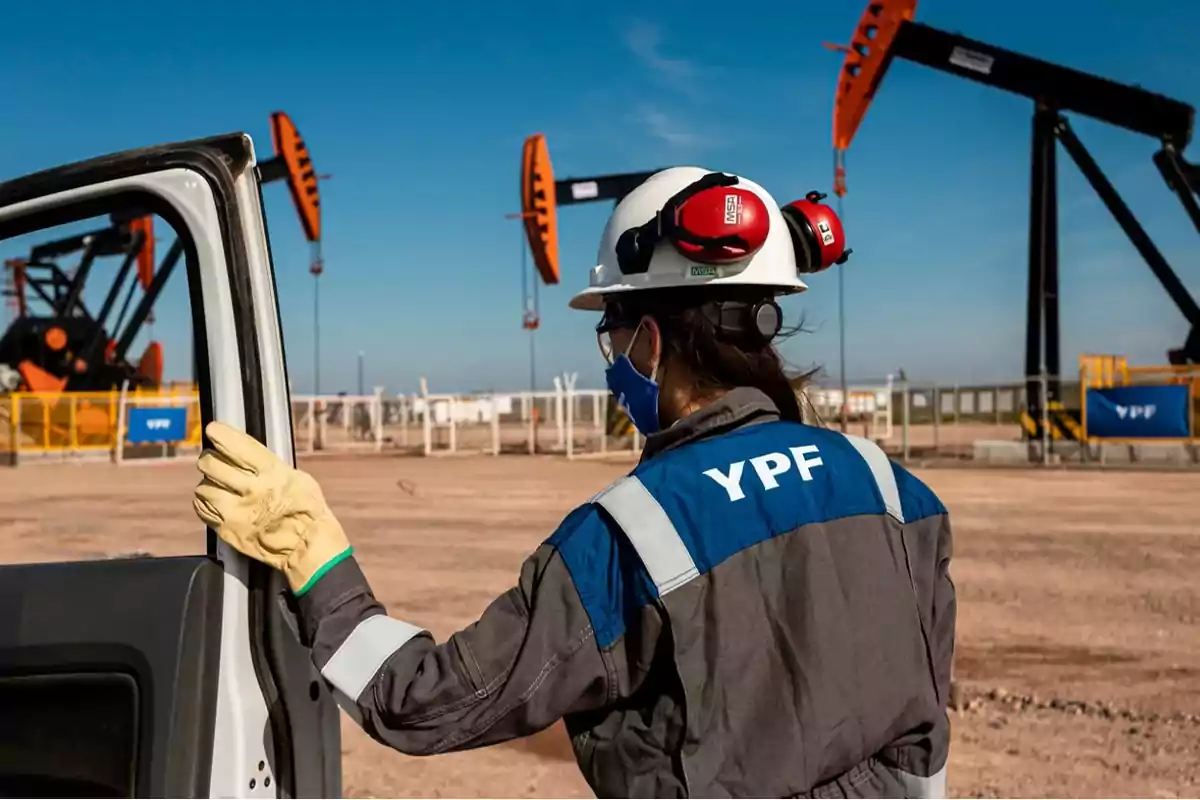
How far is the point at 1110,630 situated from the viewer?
6.52 metres

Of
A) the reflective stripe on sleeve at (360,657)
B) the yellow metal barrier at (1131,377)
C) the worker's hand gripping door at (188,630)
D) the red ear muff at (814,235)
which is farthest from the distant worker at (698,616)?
the yellow metal barrier at (1131,377)

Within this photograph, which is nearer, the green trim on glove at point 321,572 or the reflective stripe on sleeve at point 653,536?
the reflective stripe on sleeve at point 653,536

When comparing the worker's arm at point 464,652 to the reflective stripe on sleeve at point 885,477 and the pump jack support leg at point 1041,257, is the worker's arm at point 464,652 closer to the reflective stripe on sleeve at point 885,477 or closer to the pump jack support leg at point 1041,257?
the reflective stripe on sleeve at point 885,477

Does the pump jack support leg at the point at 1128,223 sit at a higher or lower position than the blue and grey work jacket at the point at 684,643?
higher

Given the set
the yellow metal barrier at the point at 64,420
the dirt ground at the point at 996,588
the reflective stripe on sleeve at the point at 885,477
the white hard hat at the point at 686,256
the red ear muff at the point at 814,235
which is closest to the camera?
the reflective stripe on sleeve at the point at 885,477

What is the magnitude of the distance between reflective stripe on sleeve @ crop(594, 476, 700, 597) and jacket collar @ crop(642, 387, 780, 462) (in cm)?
19

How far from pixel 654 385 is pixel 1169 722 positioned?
165 inches

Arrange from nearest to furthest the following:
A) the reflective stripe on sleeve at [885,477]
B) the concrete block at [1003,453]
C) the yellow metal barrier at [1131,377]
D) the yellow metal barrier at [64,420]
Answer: the reflective stripe on sleeve at [885,477] < the yellow metal barrier at [1131,377] < the concrete block at [1003,453] < the yellow metal barrier at [64,420]

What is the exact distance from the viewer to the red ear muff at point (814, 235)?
200cm

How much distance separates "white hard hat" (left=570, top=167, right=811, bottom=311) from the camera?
1.75m

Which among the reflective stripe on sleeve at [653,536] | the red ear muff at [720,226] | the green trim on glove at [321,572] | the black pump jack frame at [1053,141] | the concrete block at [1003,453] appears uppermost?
the black pump jack frame at [1053,141]

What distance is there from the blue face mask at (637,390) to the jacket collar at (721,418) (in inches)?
4.7

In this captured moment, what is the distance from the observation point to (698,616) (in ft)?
4.66

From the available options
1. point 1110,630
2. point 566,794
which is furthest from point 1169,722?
point 566,794
